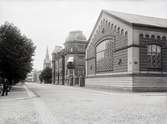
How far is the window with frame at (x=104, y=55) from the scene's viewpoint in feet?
116

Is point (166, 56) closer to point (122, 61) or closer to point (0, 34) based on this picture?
point (122, 61)

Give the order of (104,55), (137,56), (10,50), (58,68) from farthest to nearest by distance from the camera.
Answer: (58,68)
(104,55)
(137,56)
(10,50)

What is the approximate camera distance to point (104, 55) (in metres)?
37.6

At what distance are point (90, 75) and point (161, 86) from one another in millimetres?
16685

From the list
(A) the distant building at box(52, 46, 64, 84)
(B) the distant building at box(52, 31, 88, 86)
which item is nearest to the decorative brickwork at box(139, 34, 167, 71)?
(B) the distant building at box(52, 31, 88, 86)

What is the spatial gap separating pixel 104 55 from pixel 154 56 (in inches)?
383

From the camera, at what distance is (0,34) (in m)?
25.7

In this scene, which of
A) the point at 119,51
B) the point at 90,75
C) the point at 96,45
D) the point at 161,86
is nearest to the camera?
the point at 161,86

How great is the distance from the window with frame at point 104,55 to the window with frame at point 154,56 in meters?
6.65

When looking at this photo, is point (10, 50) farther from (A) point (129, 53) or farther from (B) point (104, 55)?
(B) point (104, 55)

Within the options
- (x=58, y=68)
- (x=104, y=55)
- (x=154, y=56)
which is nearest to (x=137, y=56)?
(x=154, y=56)

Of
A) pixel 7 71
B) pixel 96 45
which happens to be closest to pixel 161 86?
pixel 96 45

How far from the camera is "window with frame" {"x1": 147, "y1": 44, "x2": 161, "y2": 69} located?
97.0 ft

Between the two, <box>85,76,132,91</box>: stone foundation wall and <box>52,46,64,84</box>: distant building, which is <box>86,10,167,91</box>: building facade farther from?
<box>52,46,64,84</box>: distant building
